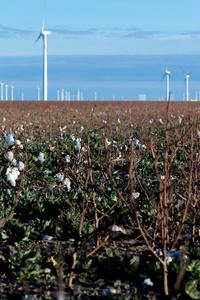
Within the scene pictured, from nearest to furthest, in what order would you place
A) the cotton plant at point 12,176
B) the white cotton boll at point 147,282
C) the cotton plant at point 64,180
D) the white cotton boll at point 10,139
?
the white cotton boll at point 147,282, the cotton plant at point 12,176, the cotton plant at point 64,180, the white cotton boll at point 10,139


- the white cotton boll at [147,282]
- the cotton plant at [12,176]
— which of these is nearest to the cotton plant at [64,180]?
the cotton plant at [12,176]

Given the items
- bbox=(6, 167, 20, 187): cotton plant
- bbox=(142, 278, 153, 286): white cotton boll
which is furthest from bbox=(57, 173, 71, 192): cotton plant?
bbox=(142, 278, 153, 286): white cotton boll

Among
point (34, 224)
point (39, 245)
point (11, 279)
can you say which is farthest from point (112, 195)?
point (11, 279)

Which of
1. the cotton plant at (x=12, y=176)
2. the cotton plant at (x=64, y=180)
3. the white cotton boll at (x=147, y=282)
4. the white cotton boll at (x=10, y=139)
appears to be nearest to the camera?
the white cotton boll at (x=147, y=282)

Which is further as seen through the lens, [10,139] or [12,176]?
[10,139]

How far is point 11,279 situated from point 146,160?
14.4ft

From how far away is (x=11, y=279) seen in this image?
132 inches

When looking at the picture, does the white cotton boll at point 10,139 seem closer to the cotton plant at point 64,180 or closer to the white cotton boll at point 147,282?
the cotton plant at point 64,180

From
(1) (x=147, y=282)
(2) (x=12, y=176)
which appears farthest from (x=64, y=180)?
(1) (x=147, y=282)

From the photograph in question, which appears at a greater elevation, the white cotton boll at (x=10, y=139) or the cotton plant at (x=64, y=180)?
the white cotton boll at (x=10, y=139)

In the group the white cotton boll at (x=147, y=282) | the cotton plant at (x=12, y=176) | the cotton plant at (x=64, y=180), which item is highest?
the cotton plant at (x=12, y=176)

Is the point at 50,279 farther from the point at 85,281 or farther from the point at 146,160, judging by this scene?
the point at 146,160

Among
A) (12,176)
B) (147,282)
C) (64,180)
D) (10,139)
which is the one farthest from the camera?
(10,139)

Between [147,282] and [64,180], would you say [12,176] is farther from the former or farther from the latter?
[147,282]
